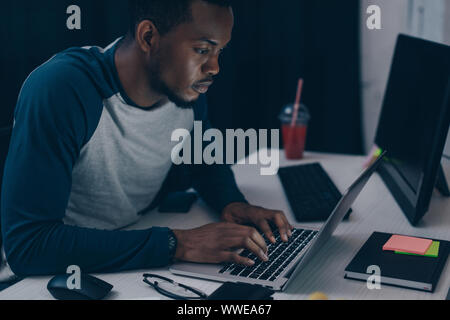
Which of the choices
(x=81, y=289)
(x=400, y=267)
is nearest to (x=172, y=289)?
(x=81, y=289)

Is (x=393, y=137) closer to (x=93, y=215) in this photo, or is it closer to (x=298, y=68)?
(x=93, y=215)

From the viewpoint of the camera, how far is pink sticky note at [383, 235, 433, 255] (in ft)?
3.24

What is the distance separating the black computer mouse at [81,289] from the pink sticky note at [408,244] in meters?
0.53

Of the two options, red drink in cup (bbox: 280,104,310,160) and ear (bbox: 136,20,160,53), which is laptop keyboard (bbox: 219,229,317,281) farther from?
red drink in cup (bbox: 280,104,310,160)

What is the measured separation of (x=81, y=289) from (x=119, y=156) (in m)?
0.45

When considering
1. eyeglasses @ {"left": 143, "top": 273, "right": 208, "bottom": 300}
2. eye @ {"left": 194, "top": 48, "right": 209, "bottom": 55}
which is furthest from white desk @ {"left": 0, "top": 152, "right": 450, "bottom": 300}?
eye @ {"left": 194, "top": 48, "right": 209, "bottom": 55}

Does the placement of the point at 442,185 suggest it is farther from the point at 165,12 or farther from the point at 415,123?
the point at 165,12

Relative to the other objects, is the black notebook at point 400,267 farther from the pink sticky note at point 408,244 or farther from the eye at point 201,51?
the eye at point 201,51

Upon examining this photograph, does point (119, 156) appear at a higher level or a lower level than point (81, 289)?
higher

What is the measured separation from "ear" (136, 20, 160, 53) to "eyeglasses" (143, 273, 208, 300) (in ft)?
1.72

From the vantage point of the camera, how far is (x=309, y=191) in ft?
4.56

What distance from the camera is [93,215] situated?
1.27 m

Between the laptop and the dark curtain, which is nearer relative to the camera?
the laptop
